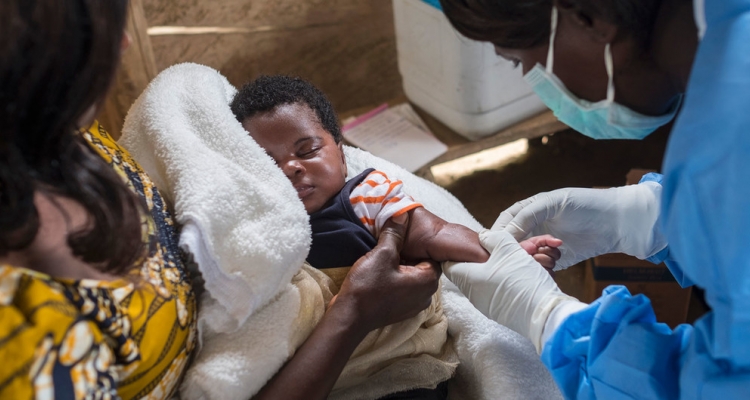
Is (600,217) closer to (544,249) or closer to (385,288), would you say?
(544,249)

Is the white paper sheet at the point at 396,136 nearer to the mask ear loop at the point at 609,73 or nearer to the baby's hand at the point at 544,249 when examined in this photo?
the baby's hand at the point at 544,249

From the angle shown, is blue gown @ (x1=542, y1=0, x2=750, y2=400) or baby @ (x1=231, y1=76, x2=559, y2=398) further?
baby @ (x1=231, y1=76, x2=559, y2=398)

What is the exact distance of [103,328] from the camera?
2.48ft

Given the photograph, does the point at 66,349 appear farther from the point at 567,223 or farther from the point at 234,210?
the point at 567,223

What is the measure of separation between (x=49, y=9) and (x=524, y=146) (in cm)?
223

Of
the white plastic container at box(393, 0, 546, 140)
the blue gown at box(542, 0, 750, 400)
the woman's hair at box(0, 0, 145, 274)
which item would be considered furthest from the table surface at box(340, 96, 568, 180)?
the woman's hair at box(0, 0, 145, 274)

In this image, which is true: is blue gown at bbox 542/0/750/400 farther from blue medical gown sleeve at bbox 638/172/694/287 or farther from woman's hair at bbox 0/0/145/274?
woman's hair at bbox 0/0/145/274

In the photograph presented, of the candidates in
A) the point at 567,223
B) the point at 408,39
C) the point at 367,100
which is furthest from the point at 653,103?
the point at 367,100

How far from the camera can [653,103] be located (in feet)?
3.09

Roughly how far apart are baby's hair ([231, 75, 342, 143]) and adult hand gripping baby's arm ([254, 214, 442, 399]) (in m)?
0.35

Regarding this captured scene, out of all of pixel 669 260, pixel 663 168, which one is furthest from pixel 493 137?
pixel 663 168

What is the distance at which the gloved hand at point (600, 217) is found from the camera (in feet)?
4.29

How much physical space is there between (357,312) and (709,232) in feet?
1.81

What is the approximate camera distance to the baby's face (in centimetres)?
128
